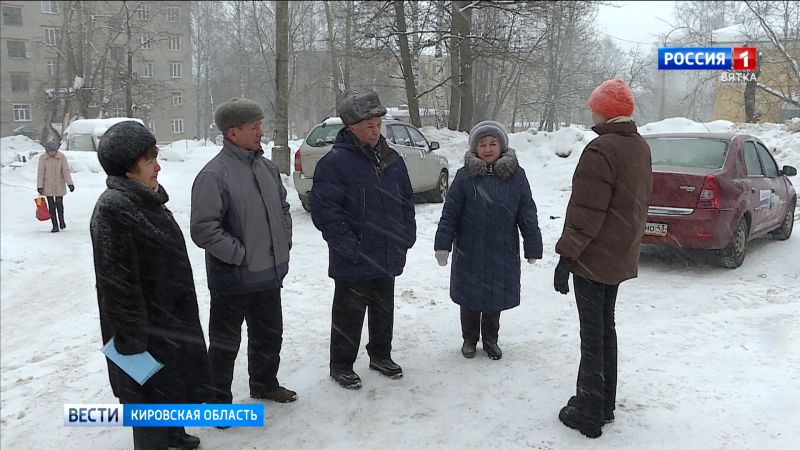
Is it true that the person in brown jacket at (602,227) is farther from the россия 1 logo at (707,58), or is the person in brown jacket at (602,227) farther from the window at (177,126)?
the window at (177,126)

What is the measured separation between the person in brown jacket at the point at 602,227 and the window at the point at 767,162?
578 cm

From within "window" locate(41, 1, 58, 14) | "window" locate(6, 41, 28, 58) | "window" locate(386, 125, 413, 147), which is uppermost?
"window" locate(41, 1, 58, 14)

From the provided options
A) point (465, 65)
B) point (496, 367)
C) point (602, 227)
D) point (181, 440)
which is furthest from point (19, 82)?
point (602, 227)

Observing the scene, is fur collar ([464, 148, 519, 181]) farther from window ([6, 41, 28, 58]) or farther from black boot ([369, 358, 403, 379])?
window ([6, 41, 28, 58])

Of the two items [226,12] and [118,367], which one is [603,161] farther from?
[226,12]

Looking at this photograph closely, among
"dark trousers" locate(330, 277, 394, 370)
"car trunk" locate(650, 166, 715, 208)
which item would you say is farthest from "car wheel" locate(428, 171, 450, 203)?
"dark trousers" locate(330, 277, 394, 370)

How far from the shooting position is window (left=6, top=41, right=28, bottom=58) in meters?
54.5

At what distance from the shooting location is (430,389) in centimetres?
406

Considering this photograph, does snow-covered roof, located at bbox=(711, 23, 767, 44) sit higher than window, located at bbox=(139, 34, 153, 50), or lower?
lower

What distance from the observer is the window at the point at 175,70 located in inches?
2359

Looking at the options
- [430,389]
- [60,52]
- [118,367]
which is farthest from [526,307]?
[60,52]

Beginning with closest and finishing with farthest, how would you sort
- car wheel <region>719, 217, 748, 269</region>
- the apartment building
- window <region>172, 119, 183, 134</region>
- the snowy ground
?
the snowy ground, car wheel <region>719, 217, 748, 269</region>, the apartment building, window <region>172, 119, 183, 134</region>

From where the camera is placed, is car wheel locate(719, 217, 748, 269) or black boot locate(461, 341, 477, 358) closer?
black boot locate(461, 341, 477, 358)

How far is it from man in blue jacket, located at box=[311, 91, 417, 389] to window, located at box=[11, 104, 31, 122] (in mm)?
62590
